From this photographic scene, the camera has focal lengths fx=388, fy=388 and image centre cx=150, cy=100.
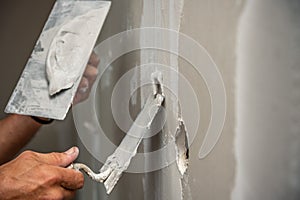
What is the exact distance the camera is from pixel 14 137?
1.08 meters

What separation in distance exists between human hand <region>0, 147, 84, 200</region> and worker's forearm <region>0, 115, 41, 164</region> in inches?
12.6

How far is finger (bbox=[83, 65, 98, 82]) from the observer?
41.8 inches

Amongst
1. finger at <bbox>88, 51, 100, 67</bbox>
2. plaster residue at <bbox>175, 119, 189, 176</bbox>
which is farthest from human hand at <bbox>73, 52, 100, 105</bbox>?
plaster residue at <bbox>175, 119, 189, 176</bbox>

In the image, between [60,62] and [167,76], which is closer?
[167,76]

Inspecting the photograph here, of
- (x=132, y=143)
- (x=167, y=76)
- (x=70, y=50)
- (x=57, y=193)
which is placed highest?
(x=70, y=50)

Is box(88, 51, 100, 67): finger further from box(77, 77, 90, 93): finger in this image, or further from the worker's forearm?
the worker's forearm

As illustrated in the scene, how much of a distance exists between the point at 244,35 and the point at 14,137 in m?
0.82

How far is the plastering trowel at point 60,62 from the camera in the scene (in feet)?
2.82

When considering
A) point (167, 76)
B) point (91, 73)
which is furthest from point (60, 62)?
point (167, 76)

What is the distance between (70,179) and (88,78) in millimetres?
408

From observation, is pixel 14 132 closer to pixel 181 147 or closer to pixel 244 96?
pixel 181 147

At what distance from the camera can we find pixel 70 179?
0.73 m

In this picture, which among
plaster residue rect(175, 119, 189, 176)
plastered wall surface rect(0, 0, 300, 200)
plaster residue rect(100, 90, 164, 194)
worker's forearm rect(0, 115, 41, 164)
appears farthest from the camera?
worker's forearm rect(0, 115, 41, 164)

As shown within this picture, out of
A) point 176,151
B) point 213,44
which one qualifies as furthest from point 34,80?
point 213,44
